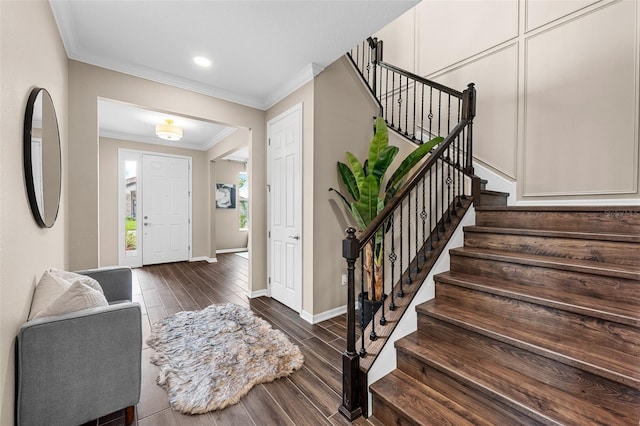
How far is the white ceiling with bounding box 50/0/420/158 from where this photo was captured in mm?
2068

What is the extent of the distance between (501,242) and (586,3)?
2680 millimetres

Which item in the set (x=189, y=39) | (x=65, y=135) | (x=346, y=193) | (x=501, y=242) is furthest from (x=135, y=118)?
(x=501, y=242)

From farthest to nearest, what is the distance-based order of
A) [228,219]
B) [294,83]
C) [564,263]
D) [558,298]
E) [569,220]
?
[228,219] < [294,83] < [569,220] < [564,263] < [558,298]

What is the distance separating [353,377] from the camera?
1.58 metres

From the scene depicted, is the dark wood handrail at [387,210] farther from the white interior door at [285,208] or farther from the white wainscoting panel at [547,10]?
the white wainscoting panel at [547,10]

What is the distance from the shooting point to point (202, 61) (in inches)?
111

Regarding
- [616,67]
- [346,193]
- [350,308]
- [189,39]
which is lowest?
[350,308]

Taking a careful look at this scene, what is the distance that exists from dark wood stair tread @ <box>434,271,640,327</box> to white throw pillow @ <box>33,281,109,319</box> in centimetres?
223

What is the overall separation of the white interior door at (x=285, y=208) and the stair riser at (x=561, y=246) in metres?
1.83

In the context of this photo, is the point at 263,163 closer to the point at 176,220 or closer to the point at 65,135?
the point at 65,135

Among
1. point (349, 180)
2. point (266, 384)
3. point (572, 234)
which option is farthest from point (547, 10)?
point (266, 384)

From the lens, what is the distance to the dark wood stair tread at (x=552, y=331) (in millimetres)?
1184

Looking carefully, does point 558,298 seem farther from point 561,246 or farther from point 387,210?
point 387,210

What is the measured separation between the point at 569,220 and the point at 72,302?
133 inches
